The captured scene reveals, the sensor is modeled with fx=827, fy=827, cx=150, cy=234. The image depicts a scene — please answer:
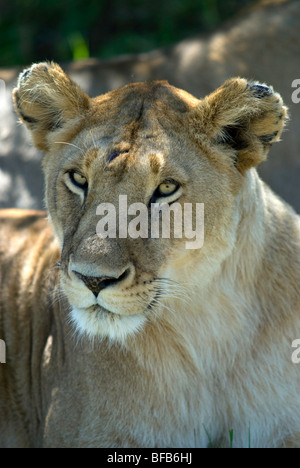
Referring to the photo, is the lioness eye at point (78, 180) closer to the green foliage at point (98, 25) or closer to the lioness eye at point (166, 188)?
the lioness eye at point (166, 188)

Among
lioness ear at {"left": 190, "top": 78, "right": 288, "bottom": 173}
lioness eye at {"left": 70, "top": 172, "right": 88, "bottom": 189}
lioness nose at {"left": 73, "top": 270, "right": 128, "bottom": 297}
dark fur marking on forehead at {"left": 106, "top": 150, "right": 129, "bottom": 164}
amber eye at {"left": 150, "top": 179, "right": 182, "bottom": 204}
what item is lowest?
lioness nose at {"left": 73, "top": 270, "right": 128, "bottom": 297}

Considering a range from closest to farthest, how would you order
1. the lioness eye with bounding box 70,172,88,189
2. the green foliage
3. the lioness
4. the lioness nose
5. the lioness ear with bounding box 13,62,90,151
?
1. the lioness nose
2. the lioness
3. the lioness eye with bounding box 70,172,88,189
4. the lioness ear with bounding box 13,62,90,151
5. the green foliage

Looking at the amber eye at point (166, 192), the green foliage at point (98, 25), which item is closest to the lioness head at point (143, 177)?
the amber eye at point (166, 192)

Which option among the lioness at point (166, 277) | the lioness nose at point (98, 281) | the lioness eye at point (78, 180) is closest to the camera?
the lioness nose at point (98, 281)

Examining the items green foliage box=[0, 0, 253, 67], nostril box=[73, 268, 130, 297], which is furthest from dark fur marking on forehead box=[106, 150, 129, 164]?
green foliage box=[0, 0, 253, 67]

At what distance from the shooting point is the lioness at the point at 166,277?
2396 millimetres

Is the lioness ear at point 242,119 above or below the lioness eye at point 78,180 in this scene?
above

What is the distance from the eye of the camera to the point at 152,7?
6.70 meters

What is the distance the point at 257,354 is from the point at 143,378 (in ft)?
1.26

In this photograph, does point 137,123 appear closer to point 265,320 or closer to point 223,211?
point 223,211

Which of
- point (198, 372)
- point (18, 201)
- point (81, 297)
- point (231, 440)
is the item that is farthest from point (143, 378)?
point (18, 201)

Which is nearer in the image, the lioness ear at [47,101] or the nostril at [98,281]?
the nostril at [98,281]

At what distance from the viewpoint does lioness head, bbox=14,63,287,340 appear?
2.33m

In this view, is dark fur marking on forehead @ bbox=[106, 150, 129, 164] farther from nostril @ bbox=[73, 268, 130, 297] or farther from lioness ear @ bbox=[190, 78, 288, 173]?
nostril @ bbox=[73, 268, 130, 297]
